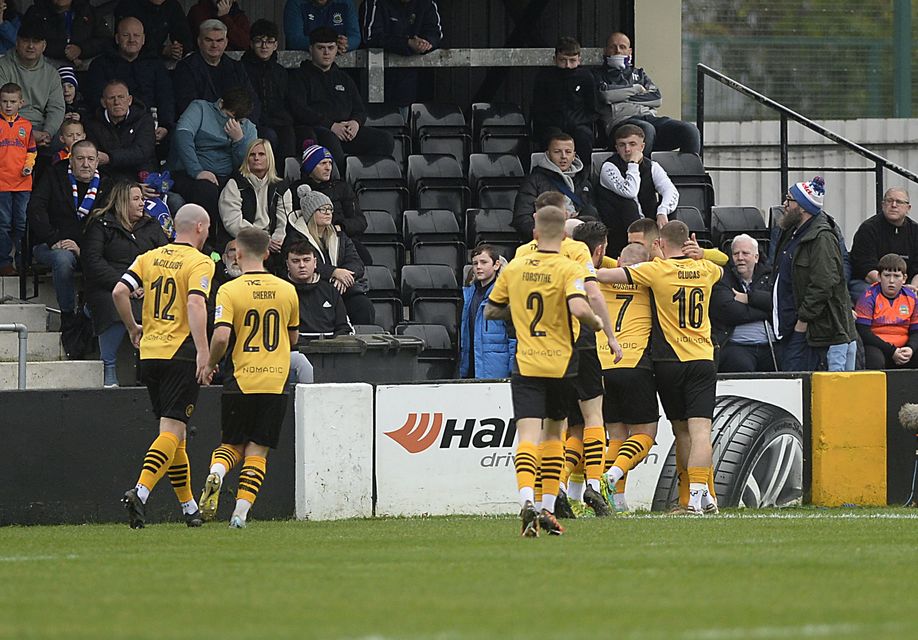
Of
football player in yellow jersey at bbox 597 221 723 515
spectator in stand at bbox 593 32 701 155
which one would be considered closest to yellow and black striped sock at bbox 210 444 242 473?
football player in yellow jersey at bbox 597 221 723 515

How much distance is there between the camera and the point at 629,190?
17.5 metres

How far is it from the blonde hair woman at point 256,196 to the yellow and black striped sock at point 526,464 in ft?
20.8

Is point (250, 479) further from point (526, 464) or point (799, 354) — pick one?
point (799, 354)

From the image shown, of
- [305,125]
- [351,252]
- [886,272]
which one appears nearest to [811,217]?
[886,272]

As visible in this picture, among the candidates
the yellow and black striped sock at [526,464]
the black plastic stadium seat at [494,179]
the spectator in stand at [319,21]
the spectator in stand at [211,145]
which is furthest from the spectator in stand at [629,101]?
the yellow and black striped sock at [526,464]

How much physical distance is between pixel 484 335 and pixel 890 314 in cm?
426

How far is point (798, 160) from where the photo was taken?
23.1m

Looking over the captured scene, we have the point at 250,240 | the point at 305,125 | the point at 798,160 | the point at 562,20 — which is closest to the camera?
the point at 250,240

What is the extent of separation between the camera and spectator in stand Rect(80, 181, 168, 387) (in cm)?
1505

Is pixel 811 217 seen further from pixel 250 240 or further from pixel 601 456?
pixel 250 240

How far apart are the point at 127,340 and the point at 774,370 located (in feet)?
20.5

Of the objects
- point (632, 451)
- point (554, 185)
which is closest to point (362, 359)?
point (632, 451)

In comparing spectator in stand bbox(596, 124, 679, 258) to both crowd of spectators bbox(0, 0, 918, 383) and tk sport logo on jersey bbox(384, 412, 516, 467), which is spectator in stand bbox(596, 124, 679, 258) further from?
tk sport logo on jersey bbox(384, 412, 516, 467)

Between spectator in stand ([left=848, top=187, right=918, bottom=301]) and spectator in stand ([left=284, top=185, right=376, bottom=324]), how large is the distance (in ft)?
17.0
